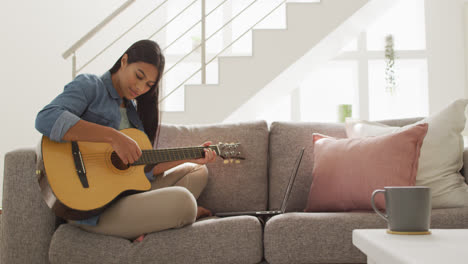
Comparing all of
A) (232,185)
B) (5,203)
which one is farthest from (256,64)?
(5,203)

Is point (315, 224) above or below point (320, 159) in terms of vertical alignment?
below

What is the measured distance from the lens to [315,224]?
52.7 inches

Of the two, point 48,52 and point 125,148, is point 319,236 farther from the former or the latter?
point 48,52

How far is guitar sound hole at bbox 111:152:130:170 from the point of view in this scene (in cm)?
148

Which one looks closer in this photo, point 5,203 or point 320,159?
point 5,203

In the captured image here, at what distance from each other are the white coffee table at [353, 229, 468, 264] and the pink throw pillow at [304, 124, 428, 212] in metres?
0.85

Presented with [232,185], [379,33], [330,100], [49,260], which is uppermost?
[379,33]

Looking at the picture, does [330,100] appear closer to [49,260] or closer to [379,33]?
[379,33]

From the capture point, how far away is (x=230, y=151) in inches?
69.9

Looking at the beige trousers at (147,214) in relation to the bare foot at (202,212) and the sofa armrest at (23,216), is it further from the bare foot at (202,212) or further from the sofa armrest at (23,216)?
the bare foot at (202,212)

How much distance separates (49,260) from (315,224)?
2.86 ft

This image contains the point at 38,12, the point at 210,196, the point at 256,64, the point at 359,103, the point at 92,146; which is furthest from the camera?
the point at 359,103

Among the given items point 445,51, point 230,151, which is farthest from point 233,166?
point 445,51

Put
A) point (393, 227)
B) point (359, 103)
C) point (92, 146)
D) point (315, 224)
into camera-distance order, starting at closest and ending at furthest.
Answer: point (393, 227), point (315, 224), point (92, 146), point (359, 103)
